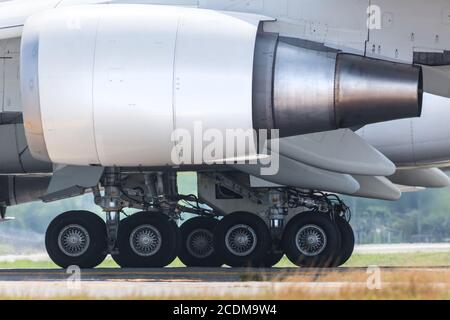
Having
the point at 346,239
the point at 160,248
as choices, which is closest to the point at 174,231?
the point at 160,248

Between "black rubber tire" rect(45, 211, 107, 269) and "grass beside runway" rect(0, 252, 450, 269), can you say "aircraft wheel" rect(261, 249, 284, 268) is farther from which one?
"grass beside runway" rect(0, 252, 450, 269)

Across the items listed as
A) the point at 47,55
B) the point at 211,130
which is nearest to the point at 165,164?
the point at 211,130

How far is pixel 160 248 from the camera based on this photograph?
22859 mm

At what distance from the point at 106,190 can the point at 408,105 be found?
5.03 m

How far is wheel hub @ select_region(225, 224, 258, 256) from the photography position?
895 inches

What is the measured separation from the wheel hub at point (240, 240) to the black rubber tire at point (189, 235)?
179cm

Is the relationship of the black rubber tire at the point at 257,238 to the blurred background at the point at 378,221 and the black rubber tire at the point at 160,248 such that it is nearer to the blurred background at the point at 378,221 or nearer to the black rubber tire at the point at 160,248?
the black rubber tire at the point at 160,248

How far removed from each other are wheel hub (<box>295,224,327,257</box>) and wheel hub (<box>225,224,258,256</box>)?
2.36ft

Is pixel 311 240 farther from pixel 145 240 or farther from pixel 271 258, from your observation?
pixel 145 240

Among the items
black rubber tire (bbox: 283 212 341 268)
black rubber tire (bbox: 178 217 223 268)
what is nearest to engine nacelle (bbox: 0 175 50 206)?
black rubber tire (bbox: 178 217 223 268)

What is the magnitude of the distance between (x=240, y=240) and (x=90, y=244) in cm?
238
